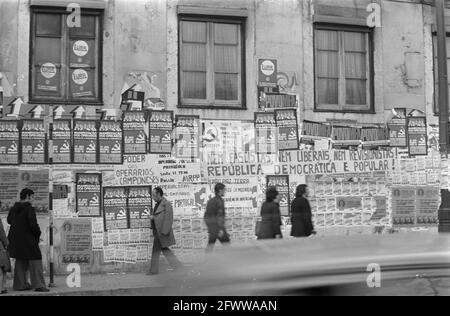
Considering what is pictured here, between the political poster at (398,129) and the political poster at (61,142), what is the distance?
23.4ft

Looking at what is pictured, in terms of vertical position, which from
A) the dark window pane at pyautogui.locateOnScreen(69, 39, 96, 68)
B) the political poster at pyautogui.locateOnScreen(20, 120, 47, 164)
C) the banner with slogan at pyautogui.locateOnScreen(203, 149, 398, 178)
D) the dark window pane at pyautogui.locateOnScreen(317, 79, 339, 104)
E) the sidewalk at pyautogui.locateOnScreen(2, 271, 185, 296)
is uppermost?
the dark window pane at pyautogui.locateOnScreen(69, 39, 96, 68)

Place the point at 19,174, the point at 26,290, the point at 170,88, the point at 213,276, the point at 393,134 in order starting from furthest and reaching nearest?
the point at 393,134, the point at 170,88, the point at 19,174, the point at 26,290, the point at 213,276

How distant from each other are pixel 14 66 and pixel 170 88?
314 centimetres

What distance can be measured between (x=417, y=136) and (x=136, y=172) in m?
6.51

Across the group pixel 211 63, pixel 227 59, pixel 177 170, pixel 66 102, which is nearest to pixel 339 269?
pixel 177 170

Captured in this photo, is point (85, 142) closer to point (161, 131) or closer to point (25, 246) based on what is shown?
point (161, 131)

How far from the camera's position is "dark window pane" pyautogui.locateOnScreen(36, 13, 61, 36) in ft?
40.3

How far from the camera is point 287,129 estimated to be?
13.1 meters

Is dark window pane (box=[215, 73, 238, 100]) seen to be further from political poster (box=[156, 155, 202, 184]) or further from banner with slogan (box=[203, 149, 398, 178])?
political poster (box=[156, 155, 202, 184])

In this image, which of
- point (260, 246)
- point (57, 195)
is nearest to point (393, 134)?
point (57, 195)

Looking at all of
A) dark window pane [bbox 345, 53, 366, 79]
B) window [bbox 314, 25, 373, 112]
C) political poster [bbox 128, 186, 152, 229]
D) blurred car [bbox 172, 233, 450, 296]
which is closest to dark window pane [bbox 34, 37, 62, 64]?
political poster [bbox 128, 186, 152, 229]

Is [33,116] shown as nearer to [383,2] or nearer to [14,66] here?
[14,66]

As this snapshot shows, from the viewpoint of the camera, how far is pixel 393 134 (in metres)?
13.8

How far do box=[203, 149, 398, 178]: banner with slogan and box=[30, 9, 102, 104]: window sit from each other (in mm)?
3045
